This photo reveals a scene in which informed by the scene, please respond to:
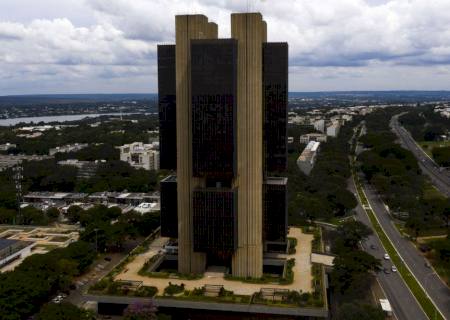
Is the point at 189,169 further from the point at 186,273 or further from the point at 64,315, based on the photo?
the point at 64,315

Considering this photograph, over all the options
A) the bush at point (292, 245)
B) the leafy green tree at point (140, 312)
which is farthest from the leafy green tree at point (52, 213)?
the leafy green tree at point (140, 312)

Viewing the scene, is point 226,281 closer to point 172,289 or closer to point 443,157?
point 172,289

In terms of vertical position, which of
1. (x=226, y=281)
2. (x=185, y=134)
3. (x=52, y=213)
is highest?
(x=185, y=134)

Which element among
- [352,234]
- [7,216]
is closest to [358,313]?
[352,234]

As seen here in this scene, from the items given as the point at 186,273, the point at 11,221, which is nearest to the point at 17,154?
the point at 11,221

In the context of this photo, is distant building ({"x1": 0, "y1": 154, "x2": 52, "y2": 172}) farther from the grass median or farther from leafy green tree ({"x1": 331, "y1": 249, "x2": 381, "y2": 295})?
leafy green tree ({"x1": 331, "y1": 249, "x2": 381, "y2": 295})

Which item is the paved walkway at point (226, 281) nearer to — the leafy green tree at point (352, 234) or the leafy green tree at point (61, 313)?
the leafy green tree at point (352, 234)
